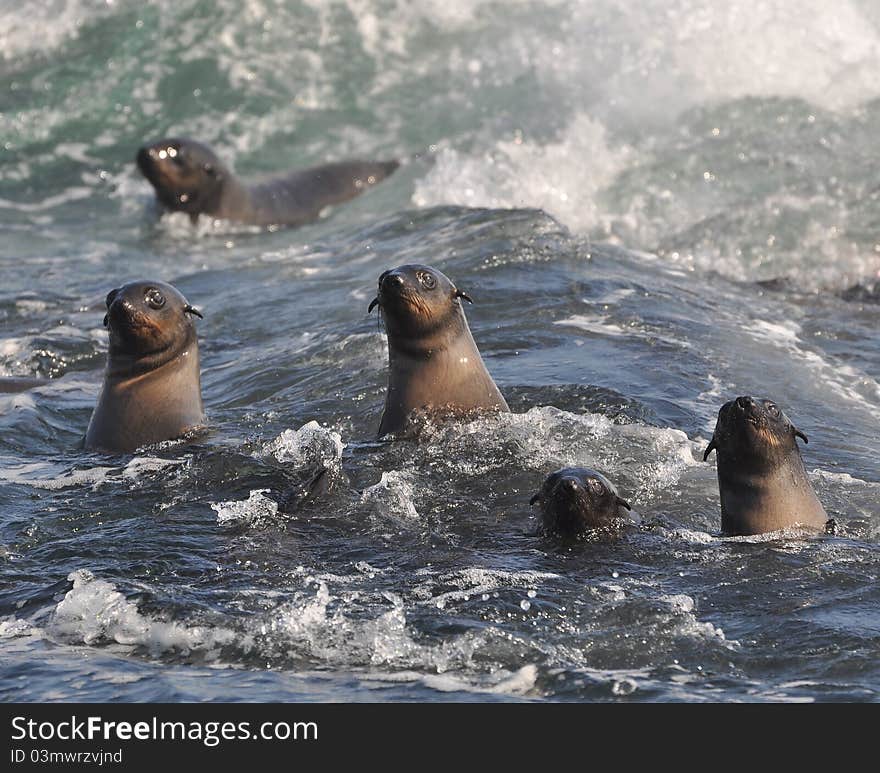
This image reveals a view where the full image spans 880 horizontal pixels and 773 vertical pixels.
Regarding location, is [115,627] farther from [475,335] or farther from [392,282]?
[475,335]

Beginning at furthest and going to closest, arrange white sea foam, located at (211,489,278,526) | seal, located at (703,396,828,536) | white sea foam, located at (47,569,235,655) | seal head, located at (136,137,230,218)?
seal head, located at (136,137,230,218) → white sea foam, located at (211,489,278,526) → seal, located at (703,396,828,536) → white sea foam, located at (47,569,235,655)

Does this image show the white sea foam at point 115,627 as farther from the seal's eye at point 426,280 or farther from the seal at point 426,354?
the seal's eye at point 426,280

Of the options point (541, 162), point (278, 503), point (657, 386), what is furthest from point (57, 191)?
point (278, 503)

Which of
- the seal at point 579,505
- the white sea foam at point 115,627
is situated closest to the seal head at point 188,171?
the seal at point 579,505

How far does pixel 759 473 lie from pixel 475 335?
3.55 meters

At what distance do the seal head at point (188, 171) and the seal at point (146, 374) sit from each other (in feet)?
21.6

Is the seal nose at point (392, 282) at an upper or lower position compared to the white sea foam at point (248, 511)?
upper

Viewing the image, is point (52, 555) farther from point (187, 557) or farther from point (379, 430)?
point (379, 430)

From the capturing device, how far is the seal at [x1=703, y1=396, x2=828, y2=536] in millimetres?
6832

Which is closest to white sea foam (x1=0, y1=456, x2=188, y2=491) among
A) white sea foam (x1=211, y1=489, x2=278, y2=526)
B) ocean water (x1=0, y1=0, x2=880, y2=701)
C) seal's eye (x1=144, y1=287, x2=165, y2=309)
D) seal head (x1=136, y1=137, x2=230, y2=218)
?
ocean water (x1=0, y1=0, x2=880, y2=701)

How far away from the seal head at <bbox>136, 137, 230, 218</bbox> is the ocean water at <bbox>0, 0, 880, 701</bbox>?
1.08ft

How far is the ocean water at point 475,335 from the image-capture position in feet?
18.7

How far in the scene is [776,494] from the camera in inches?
→ 270

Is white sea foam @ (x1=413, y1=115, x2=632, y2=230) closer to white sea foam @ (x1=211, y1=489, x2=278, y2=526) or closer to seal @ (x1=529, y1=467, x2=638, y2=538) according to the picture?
white sea foam @ (x1=211, y1=489, x2=278, y2=526)
